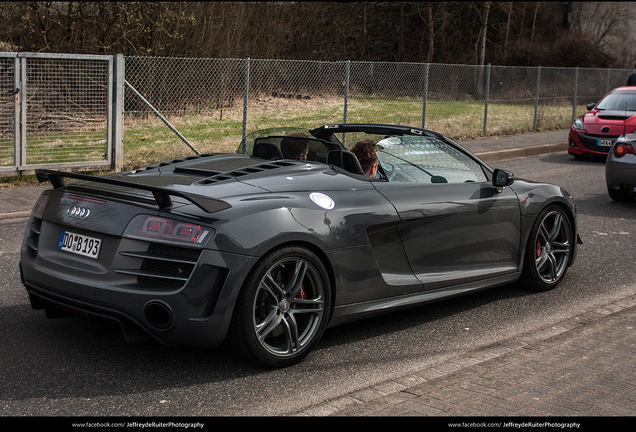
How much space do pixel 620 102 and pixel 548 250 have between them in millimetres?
12174

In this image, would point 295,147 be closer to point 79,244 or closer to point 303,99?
point 79,244

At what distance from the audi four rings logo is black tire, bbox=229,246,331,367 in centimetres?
99

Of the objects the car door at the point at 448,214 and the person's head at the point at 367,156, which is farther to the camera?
the person's head at the point at 367,156

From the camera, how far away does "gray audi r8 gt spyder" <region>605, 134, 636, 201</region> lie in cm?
956

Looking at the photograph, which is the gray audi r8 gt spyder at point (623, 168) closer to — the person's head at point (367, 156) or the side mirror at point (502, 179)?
the side mirror at point (502, 179)

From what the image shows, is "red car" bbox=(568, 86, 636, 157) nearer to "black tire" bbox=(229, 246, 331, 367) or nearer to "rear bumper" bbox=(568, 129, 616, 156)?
"rear bumper" bbox=(568, 129, 616, 156)

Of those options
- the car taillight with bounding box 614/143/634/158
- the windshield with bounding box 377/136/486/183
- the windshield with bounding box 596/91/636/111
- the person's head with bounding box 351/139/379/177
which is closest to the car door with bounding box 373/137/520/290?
the windshield with bounding box 377/136/486/183

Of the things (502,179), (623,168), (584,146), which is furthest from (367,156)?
(584,146)

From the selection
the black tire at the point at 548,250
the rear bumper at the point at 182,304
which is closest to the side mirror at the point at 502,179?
the black tire at the point at 548,250

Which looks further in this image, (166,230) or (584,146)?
(584,146)

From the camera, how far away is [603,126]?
15.4m

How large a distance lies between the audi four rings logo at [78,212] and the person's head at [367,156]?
6.48 feet

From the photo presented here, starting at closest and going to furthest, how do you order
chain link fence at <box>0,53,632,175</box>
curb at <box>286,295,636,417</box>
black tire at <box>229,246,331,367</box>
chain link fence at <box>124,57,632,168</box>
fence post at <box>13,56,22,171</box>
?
1. curb at <box>286,295,636,417</box>
2. black tire at <box>229,246,331,367</box>
3. fence post at <box>13,56,22,171</box>
4. chain link fence at <box>0,53,632,175</box>
5. chain link fence at <box>124,57,632,168</box>

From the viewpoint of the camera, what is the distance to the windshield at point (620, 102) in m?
16.0
